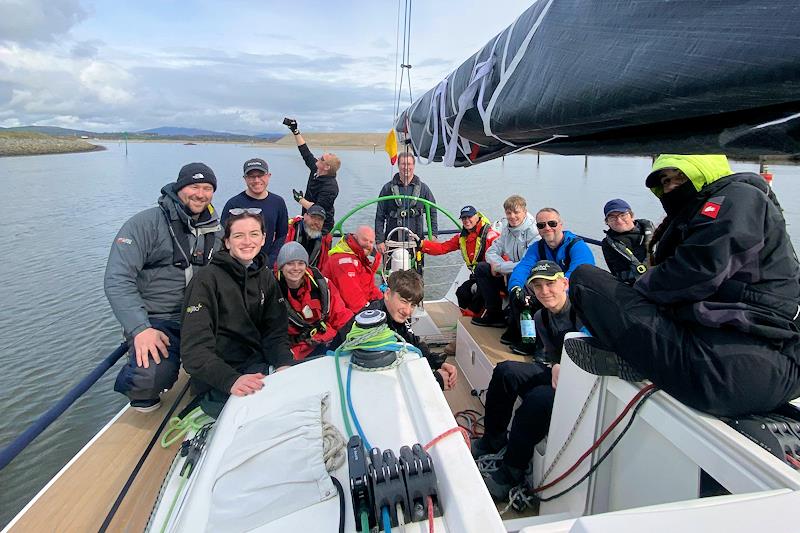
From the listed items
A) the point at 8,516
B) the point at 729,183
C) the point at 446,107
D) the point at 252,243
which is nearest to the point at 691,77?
the point at 729,183

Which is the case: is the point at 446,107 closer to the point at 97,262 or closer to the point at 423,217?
the point at 423,217

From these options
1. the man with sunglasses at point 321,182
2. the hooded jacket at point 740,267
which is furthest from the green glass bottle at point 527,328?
the man with sunglasses at point 321,182

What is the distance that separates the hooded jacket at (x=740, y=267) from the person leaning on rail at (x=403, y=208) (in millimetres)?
3426

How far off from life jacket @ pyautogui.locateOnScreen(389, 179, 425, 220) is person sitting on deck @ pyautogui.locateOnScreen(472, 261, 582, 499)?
249 centimetres

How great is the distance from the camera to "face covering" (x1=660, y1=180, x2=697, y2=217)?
1496 millimetres

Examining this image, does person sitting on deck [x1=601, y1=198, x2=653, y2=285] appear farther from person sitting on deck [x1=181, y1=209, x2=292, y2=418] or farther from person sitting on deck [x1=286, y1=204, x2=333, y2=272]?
person sitting on deck [x1=181, y1=209, x2=292, y2=418]

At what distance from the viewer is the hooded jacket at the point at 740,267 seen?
4.02 feet

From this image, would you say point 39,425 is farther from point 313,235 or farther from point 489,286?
point 489,286

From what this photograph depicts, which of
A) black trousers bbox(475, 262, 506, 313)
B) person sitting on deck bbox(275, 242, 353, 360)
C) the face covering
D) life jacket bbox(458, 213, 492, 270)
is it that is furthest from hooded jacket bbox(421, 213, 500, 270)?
the face covering

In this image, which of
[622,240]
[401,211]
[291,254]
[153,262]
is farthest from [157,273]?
[622,240]

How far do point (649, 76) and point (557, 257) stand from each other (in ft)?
8.12

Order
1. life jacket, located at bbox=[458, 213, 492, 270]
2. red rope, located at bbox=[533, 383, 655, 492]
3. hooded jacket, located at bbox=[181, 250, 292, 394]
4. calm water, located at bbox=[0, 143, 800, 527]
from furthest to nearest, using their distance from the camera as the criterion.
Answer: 1. calm water, located at bbox=[0, 143, 800, 527]
2. life jacket, located at bbox=[458, 213, 492, 270]
3. hooded jacket, located at bbox=[181, 250, 292, 394]
4. red rope, located at bbox=[533, 383, 655, 492]

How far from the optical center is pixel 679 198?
1.55 m

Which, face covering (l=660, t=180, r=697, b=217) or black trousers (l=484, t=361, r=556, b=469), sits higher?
face covering (l=660, t=180, r=697, b=217)
